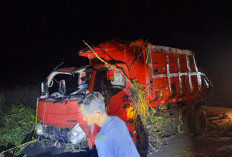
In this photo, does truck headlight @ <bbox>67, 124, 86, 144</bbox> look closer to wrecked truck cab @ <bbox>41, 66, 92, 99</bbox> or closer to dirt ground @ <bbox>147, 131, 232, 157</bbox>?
wrecked truck cab @ <bbox>41, 66, 92, 99</bbox>

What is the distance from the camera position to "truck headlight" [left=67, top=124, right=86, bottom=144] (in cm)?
361

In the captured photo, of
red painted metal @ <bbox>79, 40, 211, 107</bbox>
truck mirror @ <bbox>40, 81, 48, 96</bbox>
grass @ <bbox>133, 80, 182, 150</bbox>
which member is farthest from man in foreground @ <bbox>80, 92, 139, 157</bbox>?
truck mirror @ <bbox>40, 81, 48, 96</bbox>

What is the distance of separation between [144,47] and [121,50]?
0.73 meters

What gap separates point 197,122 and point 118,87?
372cm

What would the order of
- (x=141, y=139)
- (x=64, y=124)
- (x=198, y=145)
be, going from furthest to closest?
(x=198, y=145) → (x=141, y=139) → (x=64, y=124)

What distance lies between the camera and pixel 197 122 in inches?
249

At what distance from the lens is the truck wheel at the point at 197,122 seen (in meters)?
6.25

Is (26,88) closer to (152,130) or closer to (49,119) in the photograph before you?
(49,119)

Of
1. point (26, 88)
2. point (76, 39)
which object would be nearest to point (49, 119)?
point (26, 88)

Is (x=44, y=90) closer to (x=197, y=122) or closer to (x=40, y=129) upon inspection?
(x=40, y=129)

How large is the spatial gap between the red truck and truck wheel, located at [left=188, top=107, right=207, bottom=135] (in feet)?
0.71

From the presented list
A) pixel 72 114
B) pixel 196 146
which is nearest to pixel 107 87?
pixel 72 114

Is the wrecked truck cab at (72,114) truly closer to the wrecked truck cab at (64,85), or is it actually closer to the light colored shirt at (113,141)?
the wrecked truck cab at (64,85)

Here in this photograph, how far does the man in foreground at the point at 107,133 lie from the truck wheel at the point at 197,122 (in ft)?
17.0
